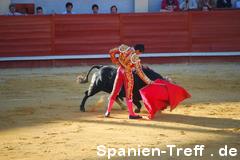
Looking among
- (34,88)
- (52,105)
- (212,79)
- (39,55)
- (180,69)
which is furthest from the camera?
(39,55)

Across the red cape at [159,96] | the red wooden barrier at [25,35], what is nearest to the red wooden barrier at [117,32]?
A: the red wooden barrier at [25,35]

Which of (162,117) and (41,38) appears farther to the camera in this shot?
(41,38)

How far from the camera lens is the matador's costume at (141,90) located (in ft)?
22.7

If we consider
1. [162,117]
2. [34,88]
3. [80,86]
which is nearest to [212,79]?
[80,86]

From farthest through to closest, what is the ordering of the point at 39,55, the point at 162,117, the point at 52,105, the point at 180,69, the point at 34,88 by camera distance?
the point at 39,55 → the point at 180,69 → the point at 34,88 → the point at 52,105 → the point at 162,117

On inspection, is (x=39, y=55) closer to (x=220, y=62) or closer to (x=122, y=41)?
(x=122, y=41)

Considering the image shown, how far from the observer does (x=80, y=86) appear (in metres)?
10.1

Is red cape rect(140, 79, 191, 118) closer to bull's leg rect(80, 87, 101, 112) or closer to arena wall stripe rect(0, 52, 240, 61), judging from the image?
bull's leg rect(80, 87, 101, 112)

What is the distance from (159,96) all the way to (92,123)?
0.88m

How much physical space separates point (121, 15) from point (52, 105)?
5.69 m

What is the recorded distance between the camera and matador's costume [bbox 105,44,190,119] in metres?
6.91

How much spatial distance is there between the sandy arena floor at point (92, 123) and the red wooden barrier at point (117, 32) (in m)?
2.74

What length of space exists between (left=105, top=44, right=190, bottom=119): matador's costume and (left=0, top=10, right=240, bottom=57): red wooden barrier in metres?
6.33

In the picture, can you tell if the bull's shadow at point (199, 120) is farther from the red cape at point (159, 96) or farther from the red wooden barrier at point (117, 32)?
the red wooden barrier at point (117, 32)
